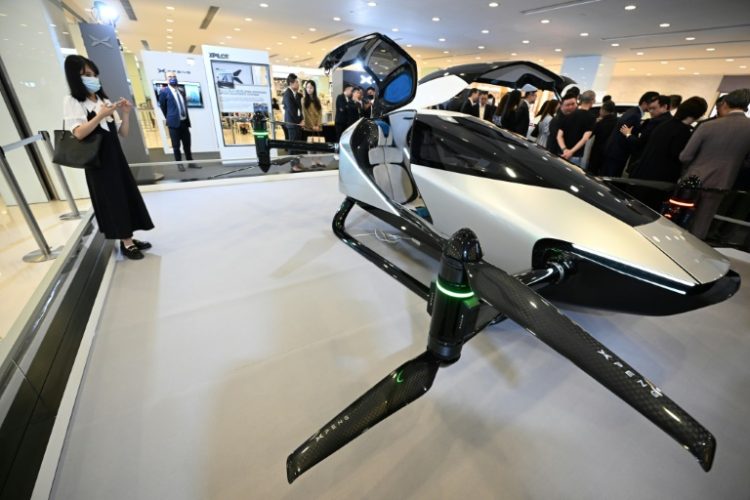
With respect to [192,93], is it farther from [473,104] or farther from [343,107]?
[473,104]

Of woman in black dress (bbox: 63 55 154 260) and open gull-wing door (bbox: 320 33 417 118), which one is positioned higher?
open gull-wing door (bbox: 320 33 417 118)

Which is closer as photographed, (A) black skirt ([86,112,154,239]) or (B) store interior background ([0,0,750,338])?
(A) black skirt ([86,112,154,239])

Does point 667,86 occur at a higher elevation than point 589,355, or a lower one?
higher

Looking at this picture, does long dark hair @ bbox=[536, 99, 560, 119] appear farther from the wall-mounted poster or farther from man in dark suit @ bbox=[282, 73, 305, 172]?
the wall-mounted poster

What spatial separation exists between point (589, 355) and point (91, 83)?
282cm

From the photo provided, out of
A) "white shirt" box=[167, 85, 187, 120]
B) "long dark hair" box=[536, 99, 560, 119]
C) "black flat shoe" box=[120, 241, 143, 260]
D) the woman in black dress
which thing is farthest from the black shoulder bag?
"long dark hair" box=[536, 99, 560, 119]

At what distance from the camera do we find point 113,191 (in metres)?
2.23

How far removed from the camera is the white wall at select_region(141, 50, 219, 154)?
22.2ft

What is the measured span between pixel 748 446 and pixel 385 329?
158 cm

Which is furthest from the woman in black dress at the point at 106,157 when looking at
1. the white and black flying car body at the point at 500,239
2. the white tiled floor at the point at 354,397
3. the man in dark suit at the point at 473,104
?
the man in dark suit at the point at 473,104

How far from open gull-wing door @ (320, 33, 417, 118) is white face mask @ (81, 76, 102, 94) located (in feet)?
5.48

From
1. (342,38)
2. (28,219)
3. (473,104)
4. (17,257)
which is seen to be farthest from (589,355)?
(342,38)

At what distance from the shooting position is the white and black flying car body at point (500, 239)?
2.21 feet

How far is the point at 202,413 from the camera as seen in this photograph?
1.33 meters
